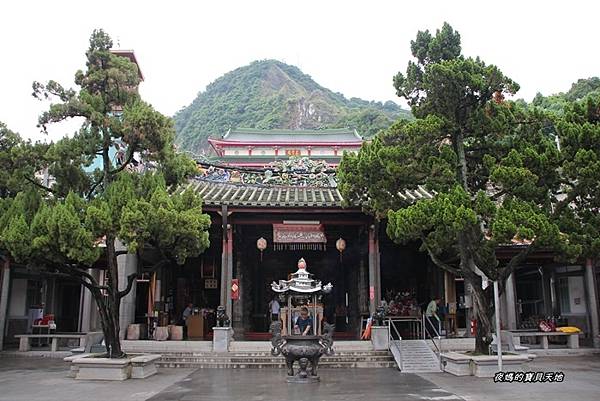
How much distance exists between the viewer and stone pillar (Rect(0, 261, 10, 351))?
1666 cm

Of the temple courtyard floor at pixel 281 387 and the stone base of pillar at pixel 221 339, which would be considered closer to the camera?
the temple courtyard floor at pixel 281 387

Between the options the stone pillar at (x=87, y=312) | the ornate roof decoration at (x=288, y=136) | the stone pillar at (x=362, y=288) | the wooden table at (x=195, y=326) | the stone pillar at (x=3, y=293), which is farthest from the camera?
the ornate roof decoration at (x=288, y=136)

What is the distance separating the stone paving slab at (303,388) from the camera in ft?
29.4

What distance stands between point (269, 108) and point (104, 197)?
86.4m

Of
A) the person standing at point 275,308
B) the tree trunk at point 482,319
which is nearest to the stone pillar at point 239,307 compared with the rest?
the person standing at point 275,308

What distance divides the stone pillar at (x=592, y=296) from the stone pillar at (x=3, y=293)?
19.1 m

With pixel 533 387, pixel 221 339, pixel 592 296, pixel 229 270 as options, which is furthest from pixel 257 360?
pixel 592 296

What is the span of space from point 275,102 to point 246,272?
3204 inches

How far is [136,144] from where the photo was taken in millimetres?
11586

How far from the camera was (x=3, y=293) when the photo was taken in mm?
16922

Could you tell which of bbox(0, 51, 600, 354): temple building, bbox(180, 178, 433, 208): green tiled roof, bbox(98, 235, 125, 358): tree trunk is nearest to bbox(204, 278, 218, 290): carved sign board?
bbox(0, 51, 600, 354): temple building

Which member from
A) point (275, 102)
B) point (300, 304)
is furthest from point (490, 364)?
point (275, 102)

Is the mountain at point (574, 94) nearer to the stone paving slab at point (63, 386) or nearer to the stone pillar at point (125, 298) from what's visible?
the stone pillar at point (125, 298)

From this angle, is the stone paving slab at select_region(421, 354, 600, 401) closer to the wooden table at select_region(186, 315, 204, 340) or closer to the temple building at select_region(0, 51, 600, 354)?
the temple building at select_region(0, 51, 600, 354)
